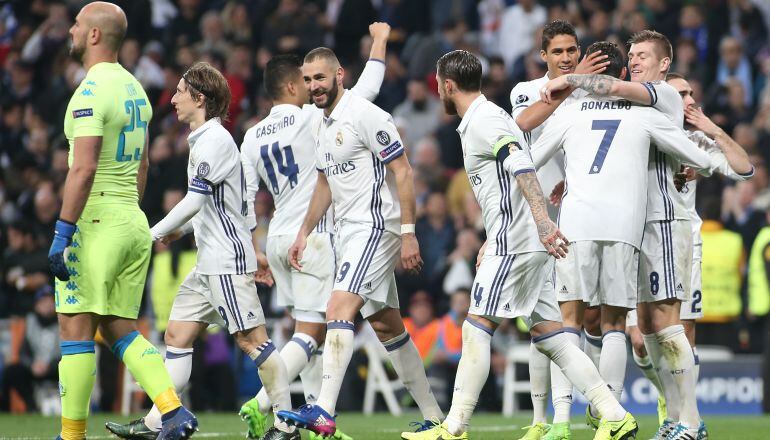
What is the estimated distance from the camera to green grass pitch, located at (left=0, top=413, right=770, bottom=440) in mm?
10977

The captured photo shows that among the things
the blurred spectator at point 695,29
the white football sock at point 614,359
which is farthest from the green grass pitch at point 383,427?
the blurred spectator at point 695,29

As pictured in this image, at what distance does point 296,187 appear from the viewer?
10789 millimetres

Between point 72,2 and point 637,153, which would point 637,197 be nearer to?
point 637,153

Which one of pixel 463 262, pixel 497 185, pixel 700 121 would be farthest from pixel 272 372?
pixel 463 262

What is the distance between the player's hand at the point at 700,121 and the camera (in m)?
9.41

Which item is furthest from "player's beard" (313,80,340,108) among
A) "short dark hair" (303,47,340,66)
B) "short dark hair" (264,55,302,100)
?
"short dark hair" (264,55,302,100)

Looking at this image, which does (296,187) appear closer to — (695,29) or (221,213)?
(221,213)

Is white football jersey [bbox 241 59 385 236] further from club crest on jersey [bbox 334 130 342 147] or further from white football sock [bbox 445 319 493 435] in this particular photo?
white football sock [bbox 445 319 493 435]

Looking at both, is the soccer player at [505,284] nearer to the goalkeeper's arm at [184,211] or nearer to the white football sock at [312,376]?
the goalkeeper's arm at [184,211]

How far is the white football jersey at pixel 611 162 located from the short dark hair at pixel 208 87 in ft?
8.29

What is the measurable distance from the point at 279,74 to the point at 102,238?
330 centimetres

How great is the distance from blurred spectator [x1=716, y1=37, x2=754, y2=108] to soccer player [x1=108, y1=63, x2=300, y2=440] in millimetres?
10775

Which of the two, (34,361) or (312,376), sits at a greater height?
(312,376)

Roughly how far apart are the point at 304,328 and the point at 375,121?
6.82 ft
